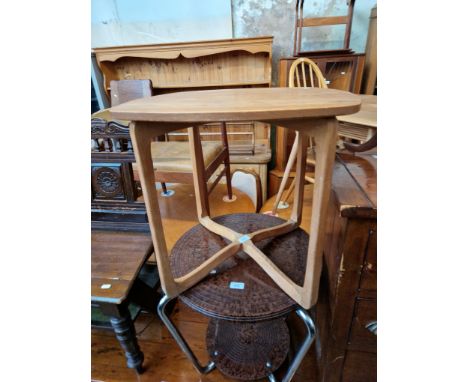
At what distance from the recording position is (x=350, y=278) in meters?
0.63

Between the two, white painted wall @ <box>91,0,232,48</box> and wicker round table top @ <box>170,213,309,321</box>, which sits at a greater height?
white painted wall @ <box>91,0,232,48</box>

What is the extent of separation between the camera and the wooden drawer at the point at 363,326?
66 cm

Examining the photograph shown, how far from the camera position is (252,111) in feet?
1.07

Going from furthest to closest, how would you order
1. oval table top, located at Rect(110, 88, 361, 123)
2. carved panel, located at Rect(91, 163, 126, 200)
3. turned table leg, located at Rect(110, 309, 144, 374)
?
carved panel, located at Rect(91, 163, 126, 200) → turned table leg, located at Rect(110, 309, 144, 374) → oval table top, located at Rect(110, 88, 361, 123)

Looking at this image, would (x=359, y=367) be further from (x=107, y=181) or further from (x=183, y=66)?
(x=183, y=66)

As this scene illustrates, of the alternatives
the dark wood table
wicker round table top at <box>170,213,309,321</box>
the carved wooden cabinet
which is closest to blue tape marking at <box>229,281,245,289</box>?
wicker round table top at <box>170,213,309,321</box>

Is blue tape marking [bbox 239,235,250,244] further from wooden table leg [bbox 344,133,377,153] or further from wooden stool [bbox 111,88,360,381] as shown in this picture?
wooden table leg [bbox 344,133,377,153]

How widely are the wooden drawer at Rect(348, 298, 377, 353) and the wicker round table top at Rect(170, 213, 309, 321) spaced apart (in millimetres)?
213

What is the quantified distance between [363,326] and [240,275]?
0.39 m

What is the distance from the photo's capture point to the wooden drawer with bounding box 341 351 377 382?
2.45 ft

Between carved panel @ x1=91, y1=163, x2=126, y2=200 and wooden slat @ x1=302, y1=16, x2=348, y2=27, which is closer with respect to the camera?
carved panel @ x1=91, y1=163, x2=126, y2=200

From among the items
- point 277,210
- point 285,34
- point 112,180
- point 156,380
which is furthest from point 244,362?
point 285,34
